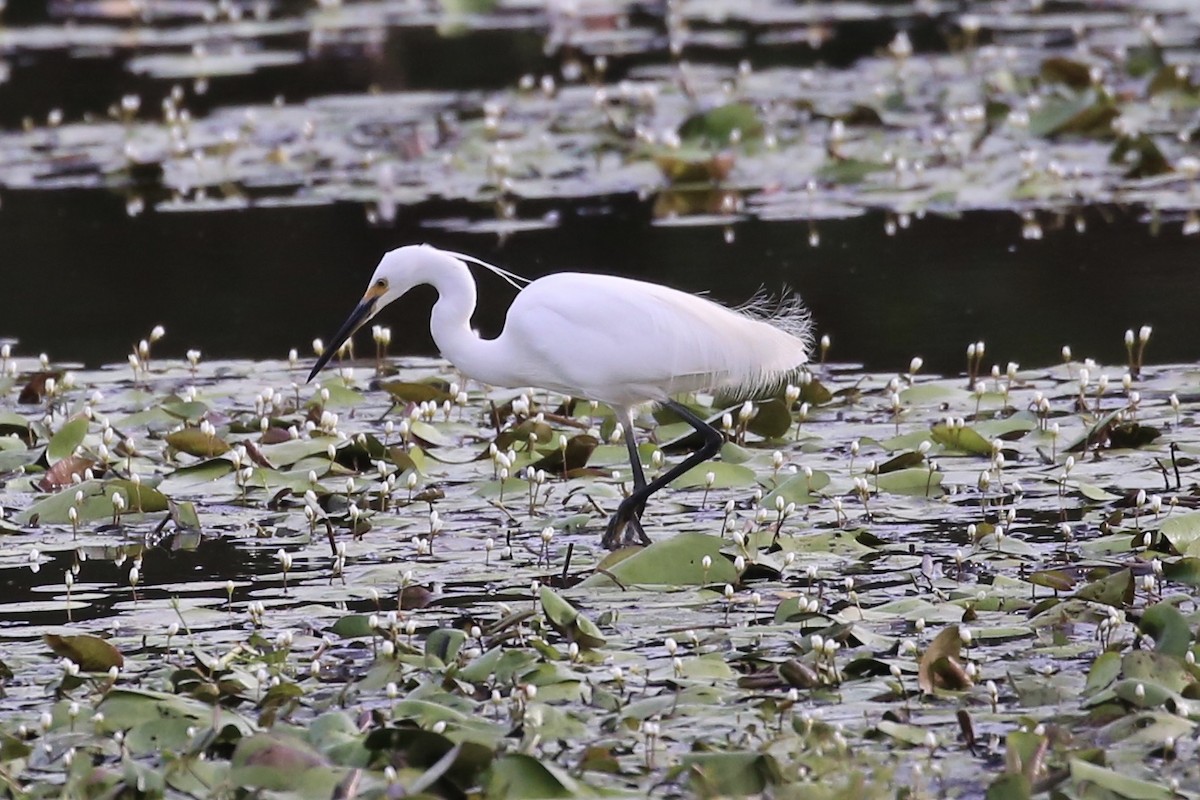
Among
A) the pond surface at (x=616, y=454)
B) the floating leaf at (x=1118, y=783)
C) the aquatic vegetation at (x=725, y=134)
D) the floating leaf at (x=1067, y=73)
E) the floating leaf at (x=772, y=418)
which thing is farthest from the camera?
the floating leaf at (x=1067, y=73)

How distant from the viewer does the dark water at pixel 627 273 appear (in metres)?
9.99

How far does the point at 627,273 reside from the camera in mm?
11406

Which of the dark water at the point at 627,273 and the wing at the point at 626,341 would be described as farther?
the dark water at the point at 627,273

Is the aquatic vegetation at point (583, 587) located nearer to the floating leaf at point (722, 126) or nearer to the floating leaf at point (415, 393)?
the floating leaf at point (415, 393)

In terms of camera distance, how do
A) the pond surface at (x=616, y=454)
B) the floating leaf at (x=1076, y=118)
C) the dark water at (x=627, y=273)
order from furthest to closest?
the floating leaf at (x=1076, y=118) < the dark water at (x=627, y=273) < the pond surface at (x=616, y=454)

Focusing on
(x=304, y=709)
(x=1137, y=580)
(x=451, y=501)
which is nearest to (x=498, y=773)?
(x=304, y=709)

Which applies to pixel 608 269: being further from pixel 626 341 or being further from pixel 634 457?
pixel 626 341

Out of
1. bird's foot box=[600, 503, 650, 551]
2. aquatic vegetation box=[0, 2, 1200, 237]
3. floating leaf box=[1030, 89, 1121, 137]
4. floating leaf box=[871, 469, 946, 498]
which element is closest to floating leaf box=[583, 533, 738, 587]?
bird's foot box=[600, 503, 650, 551]

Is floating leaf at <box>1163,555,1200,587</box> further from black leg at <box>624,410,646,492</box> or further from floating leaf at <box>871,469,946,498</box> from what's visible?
black leg at <box>624,410,646,492</box>

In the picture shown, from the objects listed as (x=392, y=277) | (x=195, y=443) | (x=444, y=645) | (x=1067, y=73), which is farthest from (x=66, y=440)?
(x=1067, y=73)

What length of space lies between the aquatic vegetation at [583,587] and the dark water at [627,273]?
0.84m

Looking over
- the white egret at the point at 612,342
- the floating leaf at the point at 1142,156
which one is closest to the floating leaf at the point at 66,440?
the white egret at the point at 612,342

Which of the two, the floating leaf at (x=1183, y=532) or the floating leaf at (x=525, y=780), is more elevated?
the floating leaf at (x=1183, y=532)

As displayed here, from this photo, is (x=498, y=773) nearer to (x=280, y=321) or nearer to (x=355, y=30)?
(x=280, y=321)
